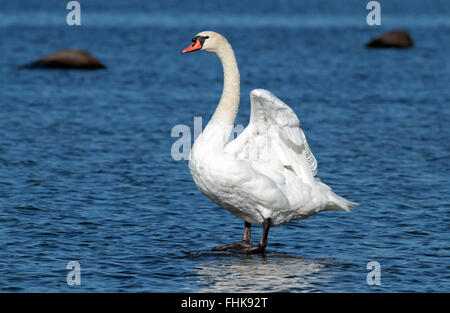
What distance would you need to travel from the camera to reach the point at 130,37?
51.8m

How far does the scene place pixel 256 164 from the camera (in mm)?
10695

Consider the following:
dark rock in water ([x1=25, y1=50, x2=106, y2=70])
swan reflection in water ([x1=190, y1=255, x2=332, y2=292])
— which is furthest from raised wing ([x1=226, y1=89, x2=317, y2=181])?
dark rock in water ([x1=25, y1=50, x2=106, y2=70])

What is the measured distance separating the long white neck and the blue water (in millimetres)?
1786

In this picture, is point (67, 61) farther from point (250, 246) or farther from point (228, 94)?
point (250, 246)

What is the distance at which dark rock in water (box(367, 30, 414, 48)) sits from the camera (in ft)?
149

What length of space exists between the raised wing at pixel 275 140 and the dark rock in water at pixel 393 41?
1418 inches

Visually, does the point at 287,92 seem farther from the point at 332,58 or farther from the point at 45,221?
the point at 45,221

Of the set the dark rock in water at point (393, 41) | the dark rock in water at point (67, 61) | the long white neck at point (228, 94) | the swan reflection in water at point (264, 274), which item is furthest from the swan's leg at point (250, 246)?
the dark rock in water at point (393, 41)

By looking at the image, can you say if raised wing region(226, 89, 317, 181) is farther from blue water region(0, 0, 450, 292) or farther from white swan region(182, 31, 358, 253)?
blue water region(0, 0, 450, 292)

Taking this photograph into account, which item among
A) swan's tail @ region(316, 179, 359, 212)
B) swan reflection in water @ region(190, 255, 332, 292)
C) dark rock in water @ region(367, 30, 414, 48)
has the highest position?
dark rock in water @ region(367, 30, 414, 48)

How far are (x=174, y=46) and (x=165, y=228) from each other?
3432cm

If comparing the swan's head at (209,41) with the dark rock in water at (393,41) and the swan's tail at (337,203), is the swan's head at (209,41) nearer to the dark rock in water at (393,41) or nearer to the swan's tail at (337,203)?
the swan's tail at (337,203)

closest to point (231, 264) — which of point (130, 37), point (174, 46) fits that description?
point (174, 46)

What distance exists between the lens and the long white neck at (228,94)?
1054 cm
